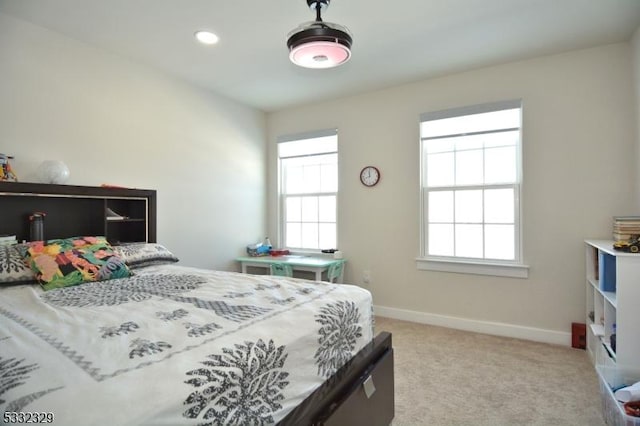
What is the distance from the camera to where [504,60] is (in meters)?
3.17

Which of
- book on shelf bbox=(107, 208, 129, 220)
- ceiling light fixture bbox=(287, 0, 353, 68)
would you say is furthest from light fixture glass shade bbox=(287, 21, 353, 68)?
book on shelf bbox=(107, 208, 129, 220)

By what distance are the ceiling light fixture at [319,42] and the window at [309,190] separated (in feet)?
6.99

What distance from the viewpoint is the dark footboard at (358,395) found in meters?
1.20

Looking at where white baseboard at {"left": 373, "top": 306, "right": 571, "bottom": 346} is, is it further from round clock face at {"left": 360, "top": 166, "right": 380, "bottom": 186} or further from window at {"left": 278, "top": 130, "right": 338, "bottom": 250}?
round clock face at {"left": 360, "top": 166, "right": 380, "bottom": 186}

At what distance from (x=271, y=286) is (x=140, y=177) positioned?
2063 millimetres

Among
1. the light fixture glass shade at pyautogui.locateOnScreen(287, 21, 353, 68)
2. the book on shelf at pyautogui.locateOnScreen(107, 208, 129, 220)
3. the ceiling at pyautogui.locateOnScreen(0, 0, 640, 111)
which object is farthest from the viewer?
the book on shelf at pyautogui.locateOnScreen(107, 208, 129, 220)

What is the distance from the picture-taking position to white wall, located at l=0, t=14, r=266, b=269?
249cm

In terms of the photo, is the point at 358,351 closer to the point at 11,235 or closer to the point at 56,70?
the point at 11,235

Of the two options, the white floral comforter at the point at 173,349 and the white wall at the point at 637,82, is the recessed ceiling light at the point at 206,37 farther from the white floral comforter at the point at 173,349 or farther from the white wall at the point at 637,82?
the white wall at the point at 637,82

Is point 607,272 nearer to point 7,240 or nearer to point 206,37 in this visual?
point 206,37

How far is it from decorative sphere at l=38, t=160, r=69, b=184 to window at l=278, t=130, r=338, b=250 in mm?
2554

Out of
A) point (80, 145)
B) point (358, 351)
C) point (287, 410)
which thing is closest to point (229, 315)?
point (287, 410)

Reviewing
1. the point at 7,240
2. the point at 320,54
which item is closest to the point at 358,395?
the point at 320,54

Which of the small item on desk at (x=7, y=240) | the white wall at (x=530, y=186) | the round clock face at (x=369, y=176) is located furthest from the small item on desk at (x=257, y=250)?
the small item on desk at (x=7, y=240)
